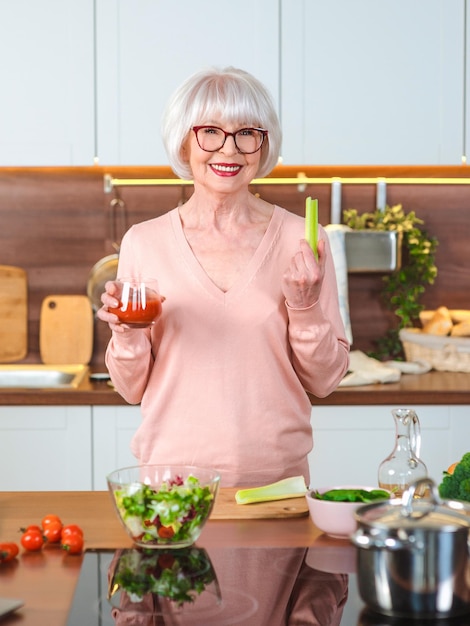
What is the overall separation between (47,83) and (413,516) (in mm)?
2503

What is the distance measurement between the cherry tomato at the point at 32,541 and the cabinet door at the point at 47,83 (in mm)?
1991

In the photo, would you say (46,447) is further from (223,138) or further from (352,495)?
(352,495)

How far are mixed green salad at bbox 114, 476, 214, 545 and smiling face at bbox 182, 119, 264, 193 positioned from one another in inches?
30.9

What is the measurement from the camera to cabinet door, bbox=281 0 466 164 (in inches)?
130

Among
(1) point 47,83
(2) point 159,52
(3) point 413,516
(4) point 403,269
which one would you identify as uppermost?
(2) point 159,52

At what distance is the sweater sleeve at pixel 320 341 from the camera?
6.30 ft

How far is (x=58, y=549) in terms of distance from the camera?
150 cm

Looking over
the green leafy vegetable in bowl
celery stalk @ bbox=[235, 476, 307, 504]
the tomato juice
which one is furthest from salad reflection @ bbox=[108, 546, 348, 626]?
the tomato juice

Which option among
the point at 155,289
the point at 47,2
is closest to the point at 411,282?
the point at 47,2

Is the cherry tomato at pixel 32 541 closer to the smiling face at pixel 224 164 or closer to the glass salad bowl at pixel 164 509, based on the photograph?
the glass salad bowl at pixel 164 509

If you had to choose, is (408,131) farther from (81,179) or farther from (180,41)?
(81,179)

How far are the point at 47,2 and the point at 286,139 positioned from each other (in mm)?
917

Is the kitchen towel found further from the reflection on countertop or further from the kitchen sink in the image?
the kitchen sink

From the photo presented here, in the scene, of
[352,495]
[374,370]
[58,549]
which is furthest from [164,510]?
[374,370]
